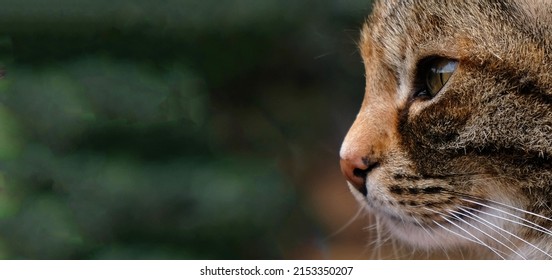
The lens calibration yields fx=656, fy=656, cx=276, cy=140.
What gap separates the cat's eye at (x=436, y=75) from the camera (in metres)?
0.78

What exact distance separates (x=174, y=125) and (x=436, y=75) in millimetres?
692

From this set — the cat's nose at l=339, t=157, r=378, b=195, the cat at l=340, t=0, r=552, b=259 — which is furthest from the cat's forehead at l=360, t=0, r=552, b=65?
the cat's nose at l=339, t=157, r=378, b=195

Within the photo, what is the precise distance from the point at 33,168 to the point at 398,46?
2.51ft

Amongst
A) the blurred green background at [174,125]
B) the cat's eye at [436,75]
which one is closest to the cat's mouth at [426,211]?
the cat's eye at [436,75]

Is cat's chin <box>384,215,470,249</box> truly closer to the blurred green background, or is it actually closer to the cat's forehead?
the cat's forehead

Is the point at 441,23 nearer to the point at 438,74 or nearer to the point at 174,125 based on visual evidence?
the point at 438,74

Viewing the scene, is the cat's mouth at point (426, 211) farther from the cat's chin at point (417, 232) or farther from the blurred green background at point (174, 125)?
the blurred green background at point (174, 125)

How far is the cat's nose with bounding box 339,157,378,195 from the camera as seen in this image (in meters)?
0.85

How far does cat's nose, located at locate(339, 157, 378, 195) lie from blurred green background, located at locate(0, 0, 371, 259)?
0.29 meters

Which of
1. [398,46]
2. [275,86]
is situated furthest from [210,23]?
[398,46]

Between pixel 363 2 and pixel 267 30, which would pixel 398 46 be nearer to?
pixel 363 2

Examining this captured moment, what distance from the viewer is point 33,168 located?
126cm

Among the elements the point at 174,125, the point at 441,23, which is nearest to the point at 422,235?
the point at 441,23
